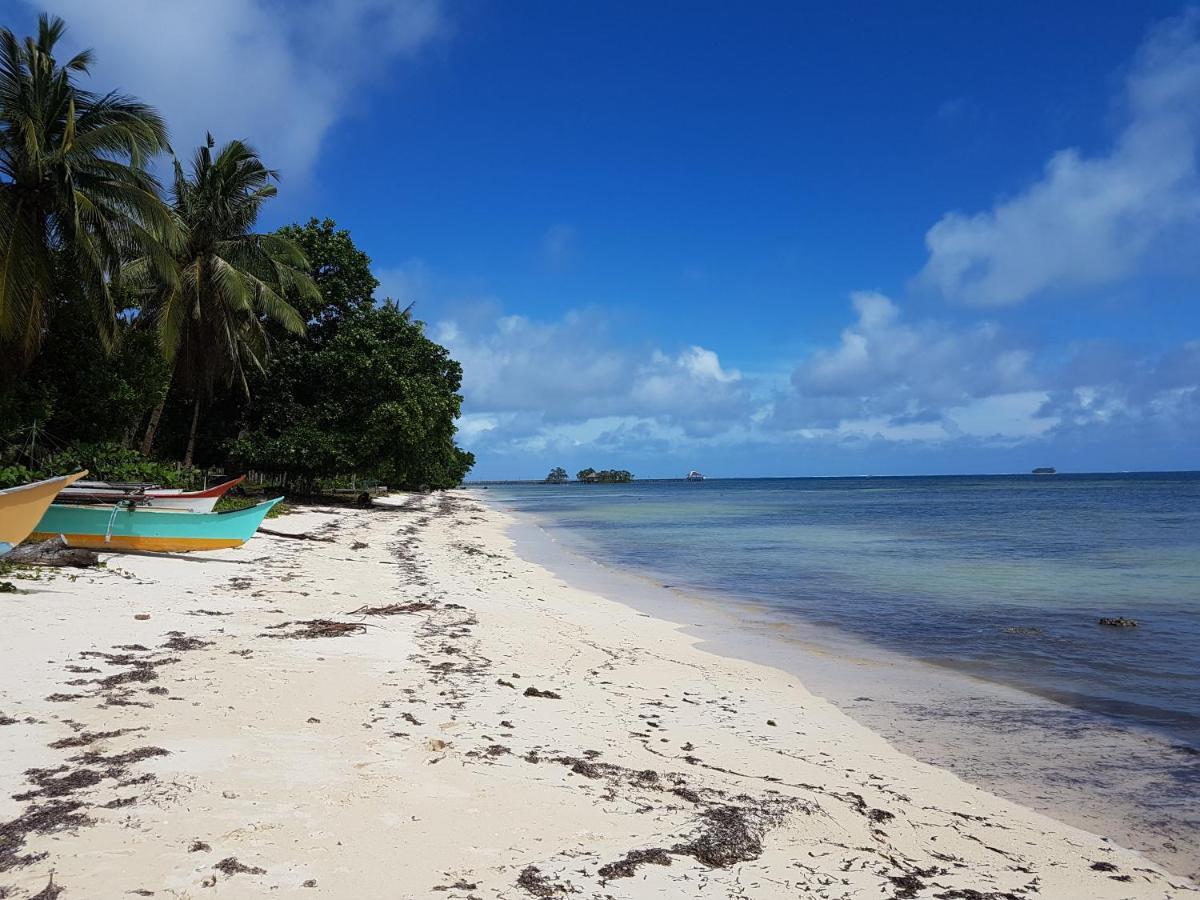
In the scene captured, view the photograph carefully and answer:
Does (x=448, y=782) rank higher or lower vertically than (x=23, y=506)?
lower

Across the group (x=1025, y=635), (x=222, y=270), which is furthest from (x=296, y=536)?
(x=1025, y=635)

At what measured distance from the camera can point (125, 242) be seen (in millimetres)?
16766

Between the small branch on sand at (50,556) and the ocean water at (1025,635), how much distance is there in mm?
10265

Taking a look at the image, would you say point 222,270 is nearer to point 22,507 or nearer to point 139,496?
point 139,496

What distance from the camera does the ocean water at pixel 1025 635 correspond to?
17.5ft

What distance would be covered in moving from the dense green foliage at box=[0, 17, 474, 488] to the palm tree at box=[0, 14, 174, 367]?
4 cm

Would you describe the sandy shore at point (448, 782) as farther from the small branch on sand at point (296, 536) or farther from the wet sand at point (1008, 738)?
the small branch on sand at point (296, 536)

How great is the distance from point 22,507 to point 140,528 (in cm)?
273

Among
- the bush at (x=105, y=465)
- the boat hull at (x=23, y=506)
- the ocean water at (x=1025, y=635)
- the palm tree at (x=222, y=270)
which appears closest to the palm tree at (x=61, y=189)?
the bush at (x=105, y=465)

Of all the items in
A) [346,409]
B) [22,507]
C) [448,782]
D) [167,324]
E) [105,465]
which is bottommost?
[448,782]

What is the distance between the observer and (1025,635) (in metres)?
10.7

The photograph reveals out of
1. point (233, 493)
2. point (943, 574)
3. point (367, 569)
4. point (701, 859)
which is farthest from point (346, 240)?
point (701, 859)

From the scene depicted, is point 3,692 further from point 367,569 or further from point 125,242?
point 125,242

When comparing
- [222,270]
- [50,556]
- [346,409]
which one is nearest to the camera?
[50,556]
